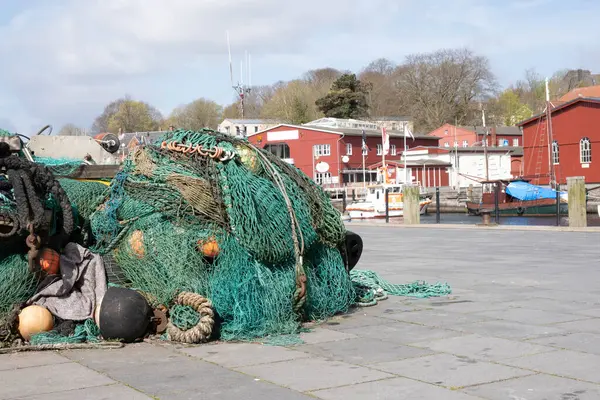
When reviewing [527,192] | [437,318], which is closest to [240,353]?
[437,318]

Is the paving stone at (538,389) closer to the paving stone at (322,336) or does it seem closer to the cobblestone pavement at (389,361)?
the cobblestone pavement at (389,361)

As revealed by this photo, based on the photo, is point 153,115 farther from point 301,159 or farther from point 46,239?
point 46,239

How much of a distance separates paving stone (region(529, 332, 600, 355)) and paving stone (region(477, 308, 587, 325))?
26.2 inches

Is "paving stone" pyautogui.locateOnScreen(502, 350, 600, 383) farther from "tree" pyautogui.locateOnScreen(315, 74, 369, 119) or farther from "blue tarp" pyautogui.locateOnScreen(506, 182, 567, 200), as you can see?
"tree" pyautogui.locateOnScreen(315, 74, 369, 119)

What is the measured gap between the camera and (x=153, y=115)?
317 feet

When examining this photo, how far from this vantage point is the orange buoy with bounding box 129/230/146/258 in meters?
7.59

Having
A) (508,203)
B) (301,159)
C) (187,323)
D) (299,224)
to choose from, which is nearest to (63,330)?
(187,323)

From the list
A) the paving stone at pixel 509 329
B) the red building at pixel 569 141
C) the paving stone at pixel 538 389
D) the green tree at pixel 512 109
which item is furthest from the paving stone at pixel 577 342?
the green tree at pixel 512 109

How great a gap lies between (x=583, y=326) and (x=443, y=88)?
100m

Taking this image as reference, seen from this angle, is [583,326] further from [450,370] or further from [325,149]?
[325,149]

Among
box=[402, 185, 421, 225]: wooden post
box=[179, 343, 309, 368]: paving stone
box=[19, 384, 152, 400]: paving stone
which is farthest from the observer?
box=[402, 185, 421, 225]: wooden post

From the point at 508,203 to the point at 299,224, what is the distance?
4278cm

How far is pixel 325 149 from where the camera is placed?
72125 mm

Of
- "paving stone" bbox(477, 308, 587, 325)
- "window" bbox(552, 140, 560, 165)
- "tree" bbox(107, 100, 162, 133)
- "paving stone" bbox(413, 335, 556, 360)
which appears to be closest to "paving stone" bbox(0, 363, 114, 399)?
"paving stone" bbox(413, 335, 556, 360)
